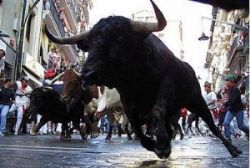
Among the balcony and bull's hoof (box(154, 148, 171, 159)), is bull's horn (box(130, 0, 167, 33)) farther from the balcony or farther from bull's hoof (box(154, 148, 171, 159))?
the balcony

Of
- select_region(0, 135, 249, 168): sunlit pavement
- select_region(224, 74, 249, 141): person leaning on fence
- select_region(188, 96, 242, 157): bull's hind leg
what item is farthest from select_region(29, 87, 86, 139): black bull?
select_region(188, 96, 242, 157): bull's hind leg

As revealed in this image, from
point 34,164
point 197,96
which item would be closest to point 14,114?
point 197,96

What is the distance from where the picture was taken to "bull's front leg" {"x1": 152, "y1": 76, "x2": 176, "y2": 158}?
5484 mm

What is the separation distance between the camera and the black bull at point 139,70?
18.1ft

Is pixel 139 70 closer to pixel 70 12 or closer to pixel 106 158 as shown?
pixel 106 158

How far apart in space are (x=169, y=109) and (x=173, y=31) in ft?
428

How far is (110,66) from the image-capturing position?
18.3 ft

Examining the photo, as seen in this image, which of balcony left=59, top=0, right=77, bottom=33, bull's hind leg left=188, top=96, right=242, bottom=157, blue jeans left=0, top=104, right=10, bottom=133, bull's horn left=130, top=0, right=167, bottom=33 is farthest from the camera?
balcony left=59, top=0, right=77, bottom=33

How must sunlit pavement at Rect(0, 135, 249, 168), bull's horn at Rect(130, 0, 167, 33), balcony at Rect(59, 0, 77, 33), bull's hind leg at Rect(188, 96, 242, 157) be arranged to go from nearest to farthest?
sunlit pavement at Rect(0, 135, 249, 168)
bull's horn at Rect(130, 0, 167, 33)
bull's hind leg at Rect(188, 96, 242, 157)
balcony at Rect(59, 0, 77, 33)

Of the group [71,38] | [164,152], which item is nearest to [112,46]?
[71,38]

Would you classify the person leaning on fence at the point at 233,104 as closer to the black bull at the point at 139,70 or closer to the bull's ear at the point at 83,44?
the black bull at the point at 139,70

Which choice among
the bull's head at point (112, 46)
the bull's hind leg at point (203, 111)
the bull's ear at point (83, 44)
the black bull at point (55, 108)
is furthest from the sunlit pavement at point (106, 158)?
the black bull at point (55, 108)

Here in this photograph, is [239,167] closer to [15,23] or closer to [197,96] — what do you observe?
[197,96]

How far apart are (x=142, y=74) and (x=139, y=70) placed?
0.07 m
